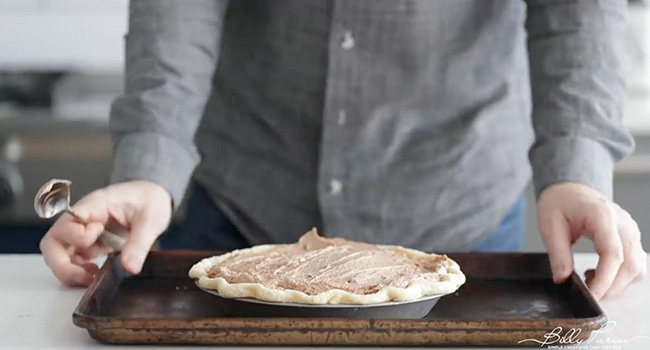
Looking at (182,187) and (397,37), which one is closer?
(182,187)

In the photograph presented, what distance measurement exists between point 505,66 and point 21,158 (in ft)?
4.80

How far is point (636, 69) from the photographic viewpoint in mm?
2686

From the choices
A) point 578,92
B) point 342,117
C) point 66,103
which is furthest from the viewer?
point 66,103

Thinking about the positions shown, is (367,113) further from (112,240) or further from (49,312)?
(49,312)

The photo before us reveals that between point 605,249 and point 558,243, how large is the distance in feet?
0.15

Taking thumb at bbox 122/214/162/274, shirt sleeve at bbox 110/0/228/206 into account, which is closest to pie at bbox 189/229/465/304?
thumb at bbox 122/214/162/274

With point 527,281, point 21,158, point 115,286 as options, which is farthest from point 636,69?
point 115,286

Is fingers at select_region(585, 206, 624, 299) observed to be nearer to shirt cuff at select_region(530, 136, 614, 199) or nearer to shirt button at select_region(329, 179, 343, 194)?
shirt cuff at select_region(530, 136, 614, 199)

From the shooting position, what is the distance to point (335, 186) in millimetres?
1245

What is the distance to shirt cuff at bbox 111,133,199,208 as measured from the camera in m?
1.07

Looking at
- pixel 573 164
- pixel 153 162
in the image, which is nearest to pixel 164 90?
pixel 153 162

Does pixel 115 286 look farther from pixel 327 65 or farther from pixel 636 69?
pixel 636 69

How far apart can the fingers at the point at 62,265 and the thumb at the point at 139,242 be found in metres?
0.07

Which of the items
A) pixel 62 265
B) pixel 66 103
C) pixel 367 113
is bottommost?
pixel 66 103
